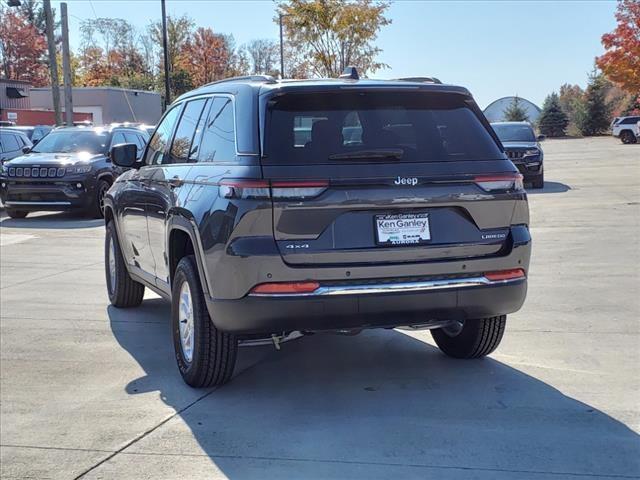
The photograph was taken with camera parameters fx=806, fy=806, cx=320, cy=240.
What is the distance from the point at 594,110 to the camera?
60.9 metres

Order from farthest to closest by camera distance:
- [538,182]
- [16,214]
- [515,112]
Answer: [515,112], [538,182], [16,214]

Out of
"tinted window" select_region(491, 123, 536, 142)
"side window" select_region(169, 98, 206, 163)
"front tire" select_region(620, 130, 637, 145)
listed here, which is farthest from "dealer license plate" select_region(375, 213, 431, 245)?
"front tire" select_region(620, 130, 637, 145)

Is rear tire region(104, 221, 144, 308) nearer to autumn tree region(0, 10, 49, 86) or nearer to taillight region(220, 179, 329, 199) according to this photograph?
taillight region(220, 179, 329, 199)

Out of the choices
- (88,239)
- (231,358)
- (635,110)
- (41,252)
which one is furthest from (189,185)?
(635,110)

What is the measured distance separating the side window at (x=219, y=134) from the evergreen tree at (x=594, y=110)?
59425mm

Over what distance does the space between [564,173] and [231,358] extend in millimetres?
23263

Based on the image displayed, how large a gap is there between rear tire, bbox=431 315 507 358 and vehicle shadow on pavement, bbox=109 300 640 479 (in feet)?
0.32

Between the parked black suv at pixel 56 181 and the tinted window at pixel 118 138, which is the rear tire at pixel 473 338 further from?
the tinted window at pixel 118 138

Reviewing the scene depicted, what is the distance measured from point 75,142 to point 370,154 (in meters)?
13.8

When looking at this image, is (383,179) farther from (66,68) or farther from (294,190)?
(66,68)

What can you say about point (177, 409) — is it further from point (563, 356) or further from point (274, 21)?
point (274, 21)

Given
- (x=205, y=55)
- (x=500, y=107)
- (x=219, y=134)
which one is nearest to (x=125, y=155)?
(x=219, y=134)

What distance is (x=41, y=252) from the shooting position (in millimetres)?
11672

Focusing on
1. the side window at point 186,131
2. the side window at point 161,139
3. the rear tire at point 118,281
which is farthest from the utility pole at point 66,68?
the side window at point 186,131
